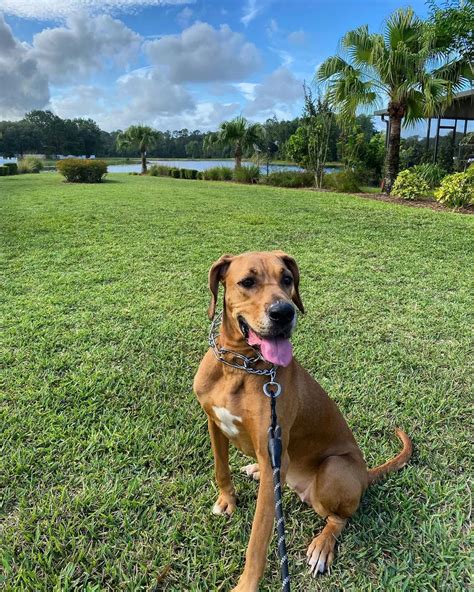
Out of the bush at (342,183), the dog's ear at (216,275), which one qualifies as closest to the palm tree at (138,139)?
the bush at (342,183)

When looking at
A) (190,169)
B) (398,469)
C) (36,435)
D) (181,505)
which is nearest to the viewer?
(181,505)

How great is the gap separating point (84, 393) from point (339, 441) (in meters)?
1.99

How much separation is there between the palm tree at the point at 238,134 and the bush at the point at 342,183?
528 inches

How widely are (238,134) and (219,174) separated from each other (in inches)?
261

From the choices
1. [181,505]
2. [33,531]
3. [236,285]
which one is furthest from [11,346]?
[236,285]

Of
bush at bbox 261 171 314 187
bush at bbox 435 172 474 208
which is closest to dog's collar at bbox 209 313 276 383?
bush at bbox 435 172 474 208

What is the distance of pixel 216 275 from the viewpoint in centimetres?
232

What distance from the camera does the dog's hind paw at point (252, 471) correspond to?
99.0 inches

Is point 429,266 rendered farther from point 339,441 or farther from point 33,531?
point 33,531

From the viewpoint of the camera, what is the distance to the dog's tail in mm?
2385

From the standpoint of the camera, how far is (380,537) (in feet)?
6.98

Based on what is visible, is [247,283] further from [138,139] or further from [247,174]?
[138,139]

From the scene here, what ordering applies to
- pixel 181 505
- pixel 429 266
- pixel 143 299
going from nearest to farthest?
pixel 181 505
pixel 143 299
pixel 429 266

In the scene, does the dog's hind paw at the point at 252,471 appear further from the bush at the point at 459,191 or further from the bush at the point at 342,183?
the bush at the point at 342,183
